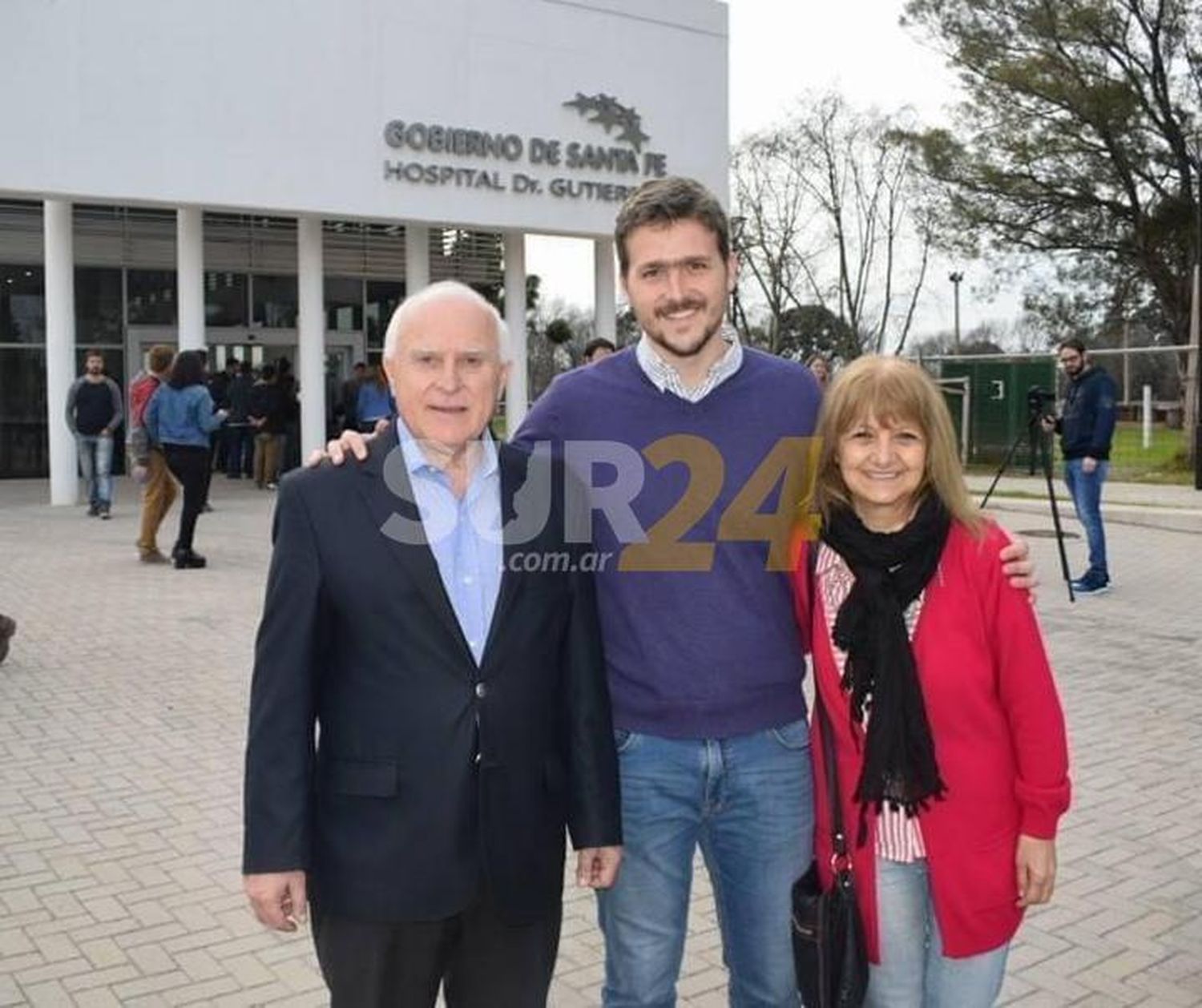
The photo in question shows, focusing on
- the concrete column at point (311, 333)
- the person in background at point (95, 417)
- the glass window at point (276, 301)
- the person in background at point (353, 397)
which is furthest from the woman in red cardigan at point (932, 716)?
the glass window at point (276, 301)

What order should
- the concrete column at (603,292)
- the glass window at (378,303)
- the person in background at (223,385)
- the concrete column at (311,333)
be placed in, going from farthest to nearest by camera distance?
the glass window at (378,303), the concrete column at (603,292), the person in background at (223,385), the concrete column at (311,333)

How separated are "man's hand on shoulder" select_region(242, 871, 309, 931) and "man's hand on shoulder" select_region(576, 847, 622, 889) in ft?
1.88

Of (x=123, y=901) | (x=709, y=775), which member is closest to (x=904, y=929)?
(x=709, y=775)

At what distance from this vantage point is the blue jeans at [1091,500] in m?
10.1

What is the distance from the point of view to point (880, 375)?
2.56 meters

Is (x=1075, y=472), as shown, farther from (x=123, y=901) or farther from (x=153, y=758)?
(x=123, y=901)

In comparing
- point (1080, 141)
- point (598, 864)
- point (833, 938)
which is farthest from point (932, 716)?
point (1080, 141)

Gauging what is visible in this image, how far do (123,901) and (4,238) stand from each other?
1906cm

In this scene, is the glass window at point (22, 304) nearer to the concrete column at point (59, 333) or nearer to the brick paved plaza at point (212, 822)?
the concrete column at point (59, 333)

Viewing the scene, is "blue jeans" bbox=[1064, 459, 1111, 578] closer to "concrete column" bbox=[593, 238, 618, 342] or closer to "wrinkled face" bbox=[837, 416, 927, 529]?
"wrinkled face" bbox=[837, 416, 927, 529]

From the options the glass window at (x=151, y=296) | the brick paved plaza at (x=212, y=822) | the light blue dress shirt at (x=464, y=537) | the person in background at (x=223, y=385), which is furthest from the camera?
the glass window at (x=151, y=296)

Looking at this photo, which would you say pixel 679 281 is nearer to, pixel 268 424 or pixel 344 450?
pixel 344 450

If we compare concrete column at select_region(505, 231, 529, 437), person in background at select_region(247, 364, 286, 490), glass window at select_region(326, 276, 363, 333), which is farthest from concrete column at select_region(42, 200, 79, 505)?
glass window at select_region(326, 276, 363, 333)

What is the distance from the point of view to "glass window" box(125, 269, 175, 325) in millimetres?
21812
